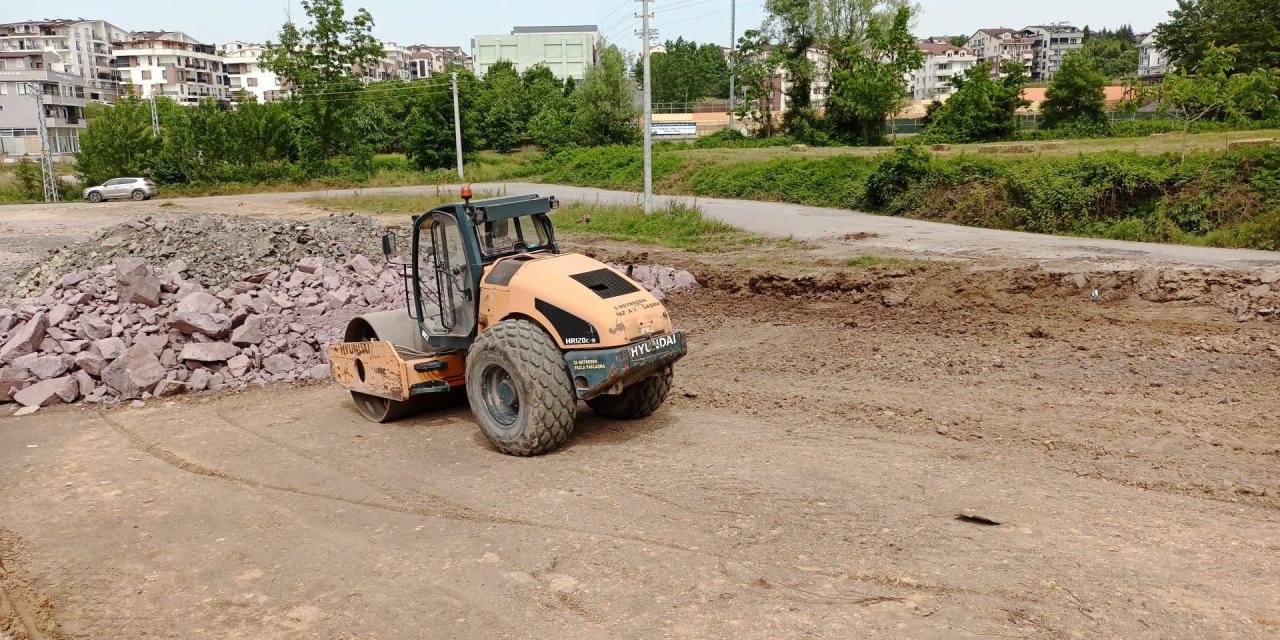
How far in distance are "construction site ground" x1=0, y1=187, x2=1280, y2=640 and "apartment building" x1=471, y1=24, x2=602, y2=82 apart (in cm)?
12461

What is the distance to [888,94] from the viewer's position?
54156mm

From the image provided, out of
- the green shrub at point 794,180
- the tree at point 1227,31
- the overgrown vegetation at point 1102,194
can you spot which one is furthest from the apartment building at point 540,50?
the overgrown vegetation at point 1102,194

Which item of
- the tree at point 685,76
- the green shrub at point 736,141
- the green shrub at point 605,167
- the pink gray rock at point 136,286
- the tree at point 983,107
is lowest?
the pink gray rock at point 136,286

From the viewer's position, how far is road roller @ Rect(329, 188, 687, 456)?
8.01 metres

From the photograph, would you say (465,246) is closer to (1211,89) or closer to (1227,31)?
(1211,89)

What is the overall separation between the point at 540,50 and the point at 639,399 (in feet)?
429

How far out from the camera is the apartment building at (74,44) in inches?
5437

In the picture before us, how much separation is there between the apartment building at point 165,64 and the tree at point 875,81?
110m

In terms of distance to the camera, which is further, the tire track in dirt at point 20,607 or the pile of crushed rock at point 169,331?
the pile of crushed rock at point 169,331

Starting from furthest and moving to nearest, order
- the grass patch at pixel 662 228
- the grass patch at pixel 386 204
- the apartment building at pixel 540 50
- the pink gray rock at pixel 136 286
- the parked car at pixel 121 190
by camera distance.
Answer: the apartment building at pixel 540 50 < the parked car at pixel 121 190 < the grass patch at pixel 386 204 < the grass patch at pixel 662 228 < the pink gray rock at pixel 136 286

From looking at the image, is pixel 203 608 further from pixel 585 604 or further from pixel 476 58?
pixel 476 58

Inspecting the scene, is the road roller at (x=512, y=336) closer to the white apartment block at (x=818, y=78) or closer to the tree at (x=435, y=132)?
the tree at (x=435, y=132)

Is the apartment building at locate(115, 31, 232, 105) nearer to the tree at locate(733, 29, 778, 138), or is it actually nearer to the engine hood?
the tree at locate(733, 29, 778, 138)

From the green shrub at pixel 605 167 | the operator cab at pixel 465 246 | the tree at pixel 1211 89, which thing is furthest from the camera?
the green shrub at pixel 605 167
